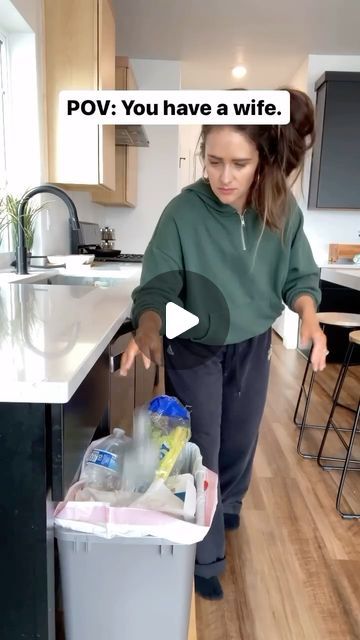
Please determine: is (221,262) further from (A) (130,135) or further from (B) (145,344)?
(A) (130,135)

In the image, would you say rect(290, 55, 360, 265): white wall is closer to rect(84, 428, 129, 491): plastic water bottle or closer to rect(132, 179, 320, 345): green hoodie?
rect(132, 179, 320, 345): green hoodie

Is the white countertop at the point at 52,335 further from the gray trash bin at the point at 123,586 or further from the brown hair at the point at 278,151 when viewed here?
the brown hair at the point at 278,151

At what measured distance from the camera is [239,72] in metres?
4.42

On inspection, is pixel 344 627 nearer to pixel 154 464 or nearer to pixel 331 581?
pixel 331 581

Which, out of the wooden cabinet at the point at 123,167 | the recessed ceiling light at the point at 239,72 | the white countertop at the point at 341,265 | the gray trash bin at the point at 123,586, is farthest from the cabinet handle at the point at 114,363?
the recessed ceiling light at the point at 239,72

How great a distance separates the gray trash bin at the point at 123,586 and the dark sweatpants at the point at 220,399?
1.42 ft

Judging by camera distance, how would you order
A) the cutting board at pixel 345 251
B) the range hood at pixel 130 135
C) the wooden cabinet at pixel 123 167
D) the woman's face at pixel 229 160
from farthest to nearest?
the cutting board at pixel 345 251
the wooden cabinet at pixel 123 167
the range hood at pixel 130 135
the woman's face at pixel 229 160

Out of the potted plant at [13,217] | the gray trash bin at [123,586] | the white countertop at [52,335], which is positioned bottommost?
the gray trash bin at [123,586]

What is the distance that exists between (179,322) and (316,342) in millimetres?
347

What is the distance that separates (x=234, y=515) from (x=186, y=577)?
86 centimetres

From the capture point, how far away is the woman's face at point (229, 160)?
106 cm

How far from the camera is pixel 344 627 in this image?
121 cm

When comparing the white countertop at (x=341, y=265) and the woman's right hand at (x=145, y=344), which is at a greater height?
the woman's right hand at (x=145, y=344)

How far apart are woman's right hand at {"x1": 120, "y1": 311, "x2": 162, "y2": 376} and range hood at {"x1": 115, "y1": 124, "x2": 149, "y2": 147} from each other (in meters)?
1.96
